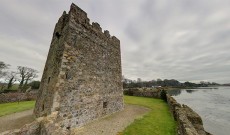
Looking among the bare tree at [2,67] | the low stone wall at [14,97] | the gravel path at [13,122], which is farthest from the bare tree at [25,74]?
the gravel path at [13,122]

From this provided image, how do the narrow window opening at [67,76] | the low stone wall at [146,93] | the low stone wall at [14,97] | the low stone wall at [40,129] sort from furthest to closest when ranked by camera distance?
1. the low stone wall at [146,93]
2. the low stone wall at [14,97]
3. the narrow window opening at [67,76]
4. the low stone wall at [40,129]

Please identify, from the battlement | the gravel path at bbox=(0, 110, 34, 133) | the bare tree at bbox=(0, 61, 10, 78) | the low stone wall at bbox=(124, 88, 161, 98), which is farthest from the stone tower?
the bare tree at bbox=(0, 61, 10, 78)

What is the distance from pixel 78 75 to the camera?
30.2ft

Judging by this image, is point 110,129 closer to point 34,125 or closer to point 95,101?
point 95,101

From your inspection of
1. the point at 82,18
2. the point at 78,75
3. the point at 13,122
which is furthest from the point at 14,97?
the point at 82,18

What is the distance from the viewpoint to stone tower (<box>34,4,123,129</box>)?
317 inches

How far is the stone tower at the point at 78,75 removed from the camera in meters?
8.05

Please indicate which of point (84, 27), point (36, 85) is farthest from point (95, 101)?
point (36, 85)

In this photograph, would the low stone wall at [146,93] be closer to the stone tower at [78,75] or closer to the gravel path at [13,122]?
the stone tower at [78,75]

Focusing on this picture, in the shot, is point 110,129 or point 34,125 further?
point 110,129

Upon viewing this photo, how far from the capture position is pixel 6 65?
38156 millimetres

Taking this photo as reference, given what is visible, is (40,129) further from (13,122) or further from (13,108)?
(13,108)

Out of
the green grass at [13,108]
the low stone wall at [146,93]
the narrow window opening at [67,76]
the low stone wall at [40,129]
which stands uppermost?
the narrow window opening at [67,76]

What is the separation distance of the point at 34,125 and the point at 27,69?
49.1 m
